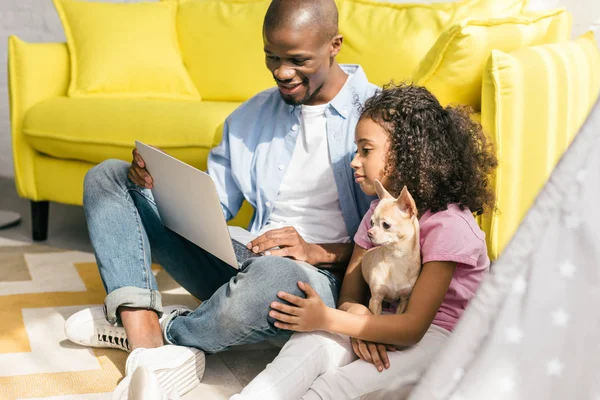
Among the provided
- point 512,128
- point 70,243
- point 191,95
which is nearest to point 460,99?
point 512,128

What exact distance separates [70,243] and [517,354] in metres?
2.00

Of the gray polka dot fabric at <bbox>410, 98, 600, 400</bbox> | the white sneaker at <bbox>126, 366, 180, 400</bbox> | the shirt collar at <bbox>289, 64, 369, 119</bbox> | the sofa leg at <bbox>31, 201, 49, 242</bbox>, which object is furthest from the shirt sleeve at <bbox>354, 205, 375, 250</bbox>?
the sofa leg at <bbox>31, 201, 49, 242</bbox>

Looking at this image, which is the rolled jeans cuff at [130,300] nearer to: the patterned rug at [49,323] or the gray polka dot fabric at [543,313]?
the patterned rug at [49,323]

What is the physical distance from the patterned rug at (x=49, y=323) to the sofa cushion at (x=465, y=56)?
2.58ft

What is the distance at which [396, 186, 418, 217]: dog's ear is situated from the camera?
121 centimetres

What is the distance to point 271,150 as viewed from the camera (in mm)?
1595

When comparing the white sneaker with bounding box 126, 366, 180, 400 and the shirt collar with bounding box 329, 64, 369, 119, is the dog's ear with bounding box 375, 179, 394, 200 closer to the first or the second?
the shirt collar with bounding box 329, 64, 369, 119

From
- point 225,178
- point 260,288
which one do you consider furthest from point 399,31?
point 260,288

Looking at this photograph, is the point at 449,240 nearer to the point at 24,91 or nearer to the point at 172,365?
the point at 172,365

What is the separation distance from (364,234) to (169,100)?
1360 mm

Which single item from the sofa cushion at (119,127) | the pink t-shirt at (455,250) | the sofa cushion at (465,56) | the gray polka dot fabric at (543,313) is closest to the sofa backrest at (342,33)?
the sofa cushion at (119,127)

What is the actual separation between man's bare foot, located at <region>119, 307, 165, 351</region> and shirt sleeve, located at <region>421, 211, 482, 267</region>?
0.52m

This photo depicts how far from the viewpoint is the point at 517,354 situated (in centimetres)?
66

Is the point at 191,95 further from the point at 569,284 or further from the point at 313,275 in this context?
the point at 569,284
